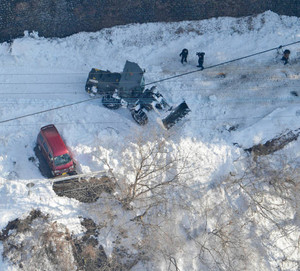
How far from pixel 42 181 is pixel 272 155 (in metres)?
16.1

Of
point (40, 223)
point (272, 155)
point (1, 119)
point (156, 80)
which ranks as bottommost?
point (272, 155)

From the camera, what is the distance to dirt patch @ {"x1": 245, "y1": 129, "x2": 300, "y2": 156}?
2612 centimetres

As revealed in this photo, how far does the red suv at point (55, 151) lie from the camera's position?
2278 cm

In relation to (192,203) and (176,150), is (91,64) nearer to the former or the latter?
(176,150)

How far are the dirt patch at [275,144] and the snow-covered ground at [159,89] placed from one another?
381 millimetres

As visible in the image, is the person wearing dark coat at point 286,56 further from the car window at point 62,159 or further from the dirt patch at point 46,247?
the dirt patch at point 46,247

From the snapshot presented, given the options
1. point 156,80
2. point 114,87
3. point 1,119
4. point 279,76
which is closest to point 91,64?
point 114,87

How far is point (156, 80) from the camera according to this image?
87.7 feet

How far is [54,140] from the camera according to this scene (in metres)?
23.0

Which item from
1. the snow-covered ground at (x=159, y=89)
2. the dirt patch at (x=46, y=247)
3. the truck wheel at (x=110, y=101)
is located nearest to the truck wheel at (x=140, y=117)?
the snow-covered ground at (x=159, y=89)

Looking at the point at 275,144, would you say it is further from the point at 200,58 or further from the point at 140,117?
the point at 140,117

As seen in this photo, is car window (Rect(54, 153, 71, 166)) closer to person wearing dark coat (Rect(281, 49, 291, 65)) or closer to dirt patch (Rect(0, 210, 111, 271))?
dirt patch (Rect(0, 210, 111, 271))

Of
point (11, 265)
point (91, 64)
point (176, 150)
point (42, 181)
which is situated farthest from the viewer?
point (91, 64)

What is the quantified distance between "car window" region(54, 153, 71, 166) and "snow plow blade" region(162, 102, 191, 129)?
7.03 metres
